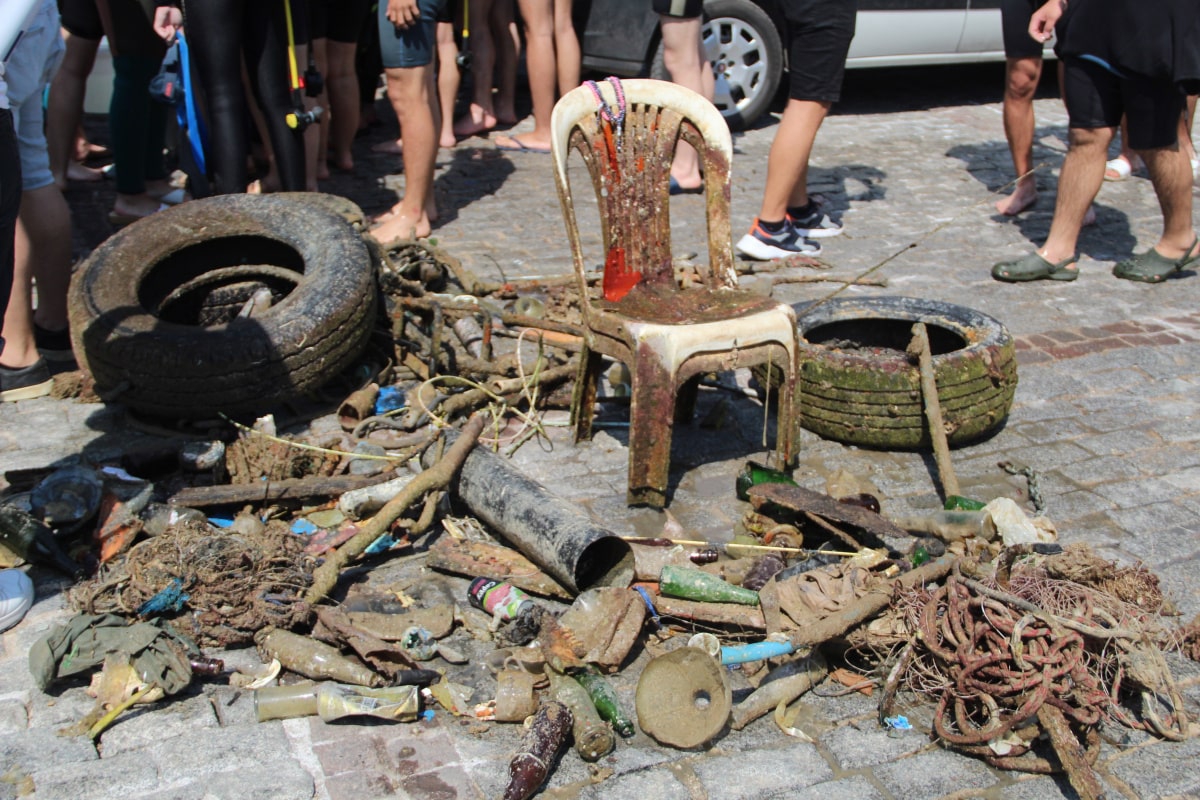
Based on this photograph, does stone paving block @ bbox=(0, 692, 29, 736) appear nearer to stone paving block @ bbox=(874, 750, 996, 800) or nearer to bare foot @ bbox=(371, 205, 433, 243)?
stone paving block @ bbox=(874, 750, 996, 800)

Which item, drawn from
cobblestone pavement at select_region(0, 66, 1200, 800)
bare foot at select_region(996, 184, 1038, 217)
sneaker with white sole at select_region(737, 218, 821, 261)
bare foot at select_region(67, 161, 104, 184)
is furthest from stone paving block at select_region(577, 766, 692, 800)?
bare foot at select_region(67, 161, 104, 184)

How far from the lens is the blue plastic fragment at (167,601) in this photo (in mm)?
3016

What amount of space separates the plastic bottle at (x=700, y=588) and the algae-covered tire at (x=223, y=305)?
5.72ft

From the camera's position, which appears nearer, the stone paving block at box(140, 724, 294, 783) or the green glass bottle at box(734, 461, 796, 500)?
the stone paving block at box(140, 724, 294, 783)

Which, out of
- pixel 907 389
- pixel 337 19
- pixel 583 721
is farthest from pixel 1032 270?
pixel 337 19

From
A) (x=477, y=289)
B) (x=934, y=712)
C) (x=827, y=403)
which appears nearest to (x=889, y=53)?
(x=477, y=289)

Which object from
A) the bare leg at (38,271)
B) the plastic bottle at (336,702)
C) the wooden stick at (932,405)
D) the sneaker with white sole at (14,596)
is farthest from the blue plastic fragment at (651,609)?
the bare leg at (38,271)

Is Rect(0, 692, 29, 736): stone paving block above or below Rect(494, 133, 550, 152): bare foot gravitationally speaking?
above

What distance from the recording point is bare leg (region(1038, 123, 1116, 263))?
5793 millimetres

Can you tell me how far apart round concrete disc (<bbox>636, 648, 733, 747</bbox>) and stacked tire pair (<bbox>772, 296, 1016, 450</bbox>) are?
161cm

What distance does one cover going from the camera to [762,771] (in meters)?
2.62

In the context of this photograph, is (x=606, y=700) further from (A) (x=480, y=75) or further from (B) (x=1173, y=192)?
(A) (x=480, y=75)

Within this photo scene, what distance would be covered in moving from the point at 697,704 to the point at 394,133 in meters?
6.66

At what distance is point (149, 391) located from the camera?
159 inches
